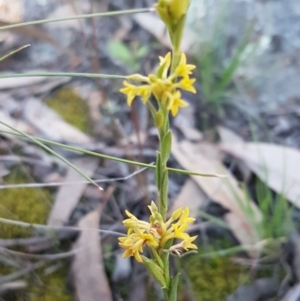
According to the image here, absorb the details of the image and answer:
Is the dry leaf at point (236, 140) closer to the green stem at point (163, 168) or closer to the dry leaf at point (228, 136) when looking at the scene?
the dry leaf at point (228, 136)

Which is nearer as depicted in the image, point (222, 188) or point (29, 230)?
point (29, 230)

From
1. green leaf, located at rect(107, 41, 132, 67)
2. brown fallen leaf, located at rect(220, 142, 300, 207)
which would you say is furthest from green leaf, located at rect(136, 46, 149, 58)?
brown fallen leaf, located at rect(220, 142, 300, 207)

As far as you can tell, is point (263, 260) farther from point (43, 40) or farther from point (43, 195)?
point (43, 40)

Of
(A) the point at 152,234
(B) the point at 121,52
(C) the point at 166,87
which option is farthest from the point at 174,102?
(B) the point at 121,52

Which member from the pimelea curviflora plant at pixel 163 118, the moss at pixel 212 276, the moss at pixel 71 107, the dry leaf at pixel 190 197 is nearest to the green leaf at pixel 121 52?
the moss at pixel 71 107

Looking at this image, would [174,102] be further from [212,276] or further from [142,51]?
[142,51]

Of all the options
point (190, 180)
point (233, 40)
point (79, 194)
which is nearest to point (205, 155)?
point (190, 180)
